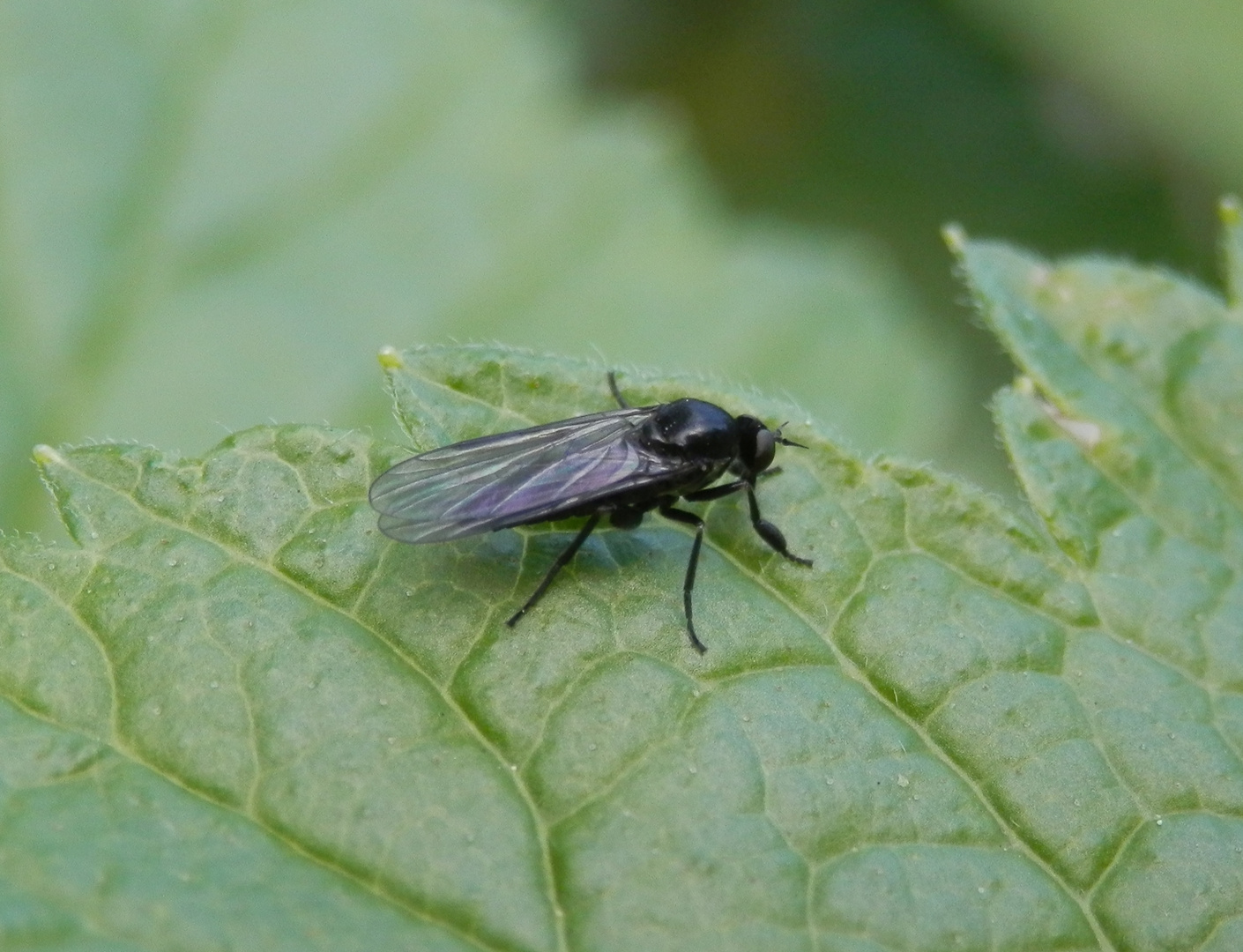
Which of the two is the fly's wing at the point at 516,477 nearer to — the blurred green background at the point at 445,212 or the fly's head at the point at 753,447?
the fly's head at the point at 753,447

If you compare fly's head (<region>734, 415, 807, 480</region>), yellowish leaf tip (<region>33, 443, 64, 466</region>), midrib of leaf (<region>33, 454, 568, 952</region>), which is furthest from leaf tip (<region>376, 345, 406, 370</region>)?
fly's head (<region>734, 415, 807, 480</region>)

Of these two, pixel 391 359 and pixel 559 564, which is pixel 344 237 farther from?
pixel 559 564

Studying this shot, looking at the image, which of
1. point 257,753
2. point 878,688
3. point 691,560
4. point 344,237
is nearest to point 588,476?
point 691,560

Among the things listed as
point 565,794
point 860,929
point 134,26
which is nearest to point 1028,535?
point 860,929

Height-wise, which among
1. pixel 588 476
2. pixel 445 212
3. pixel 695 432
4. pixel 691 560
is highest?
pixel 445 212

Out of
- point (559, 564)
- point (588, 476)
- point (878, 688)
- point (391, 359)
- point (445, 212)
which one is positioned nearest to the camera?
point (878, 688)

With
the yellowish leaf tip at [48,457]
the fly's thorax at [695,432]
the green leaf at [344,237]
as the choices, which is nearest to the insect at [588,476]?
the fly's thorax at [695,432]

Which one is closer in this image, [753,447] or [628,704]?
[628,704]
